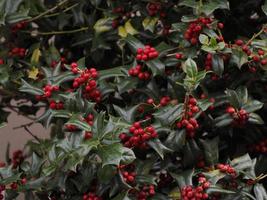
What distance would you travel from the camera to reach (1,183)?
1876mm

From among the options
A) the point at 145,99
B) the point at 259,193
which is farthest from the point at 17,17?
the point at 259,193

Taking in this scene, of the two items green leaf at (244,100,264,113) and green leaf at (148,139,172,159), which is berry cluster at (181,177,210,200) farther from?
green leaf at (244,100,264,113)

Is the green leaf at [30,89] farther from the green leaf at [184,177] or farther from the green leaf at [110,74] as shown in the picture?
the green leaf at [184,177]

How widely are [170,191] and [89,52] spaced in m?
0.60

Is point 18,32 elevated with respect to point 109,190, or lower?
elevated

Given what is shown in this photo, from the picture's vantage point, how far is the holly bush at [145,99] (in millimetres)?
1720

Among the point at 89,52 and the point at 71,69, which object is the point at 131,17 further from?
the point at 71,69

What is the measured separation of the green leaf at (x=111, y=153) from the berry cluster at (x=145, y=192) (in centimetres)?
19

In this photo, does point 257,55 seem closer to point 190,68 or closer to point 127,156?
point 190,68

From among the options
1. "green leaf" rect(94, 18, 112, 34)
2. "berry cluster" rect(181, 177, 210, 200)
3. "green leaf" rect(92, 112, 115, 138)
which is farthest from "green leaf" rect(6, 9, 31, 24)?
"berry cluster" rect(181, 177, 210, 200)

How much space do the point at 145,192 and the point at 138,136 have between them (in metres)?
0.15

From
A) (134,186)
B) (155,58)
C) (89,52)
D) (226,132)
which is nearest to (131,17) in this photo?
(89,52)

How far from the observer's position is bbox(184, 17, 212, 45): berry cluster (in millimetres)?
1837

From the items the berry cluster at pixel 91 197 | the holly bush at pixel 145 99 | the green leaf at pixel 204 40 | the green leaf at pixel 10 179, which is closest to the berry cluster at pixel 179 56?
the holly bush at pixel 145 99
